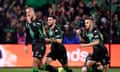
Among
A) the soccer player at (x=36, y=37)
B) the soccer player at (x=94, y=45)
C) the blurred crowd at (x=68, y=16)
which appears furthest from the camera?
the blurred crowd at (x=68, y=16)

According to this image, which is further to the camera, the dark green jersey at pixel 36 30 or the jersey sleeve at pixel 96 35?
the dark green jersey at pixel 36 30

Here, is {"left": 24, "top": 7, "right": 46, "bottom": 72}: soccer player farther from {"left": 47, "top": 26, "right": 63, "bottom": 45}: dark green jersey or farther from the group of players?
{"left": 47, "top": 26, "right": 63, "bottom": 45}: dark green jersey

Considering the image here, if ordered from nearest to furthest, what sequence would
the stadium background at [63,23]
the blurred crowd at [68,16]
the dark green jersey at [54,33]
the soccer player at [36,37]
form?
the dark green jersey at [54,33] < the soccer player at [36,37] < the stadium background at [63,23] < the blurred crowd at [68,16]

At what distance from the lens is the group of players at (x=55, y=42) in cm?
1248

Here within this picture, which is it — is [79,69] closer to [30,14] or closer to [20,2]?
[20,2]

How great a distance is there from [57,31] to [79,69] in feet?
14.4

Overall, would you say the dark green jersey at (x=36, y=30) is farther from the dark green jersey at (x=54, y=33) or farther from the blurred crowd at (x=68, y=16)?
the blurred crowd at (x=68, y=16)

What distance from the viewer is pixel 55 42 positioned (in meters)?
13.4

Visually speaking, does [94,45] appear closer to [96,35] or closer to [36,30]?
[96,35]

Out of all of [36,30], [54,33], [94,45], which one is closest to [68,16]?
[36,30]

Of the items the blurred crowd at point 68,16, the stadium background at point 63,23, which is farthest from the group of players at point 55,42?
the blurred crowd at point 68,16

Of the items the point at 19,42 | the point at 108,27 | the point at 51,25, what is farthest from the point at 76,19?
the point at 51,25

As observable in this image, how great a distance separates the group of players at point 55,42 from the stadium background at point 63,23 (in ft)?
11.6

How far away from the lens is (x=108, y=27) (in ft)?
59.6
